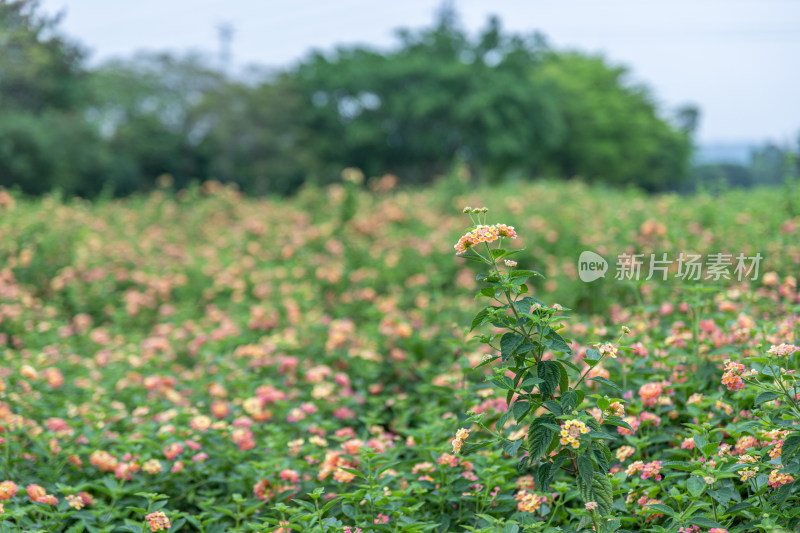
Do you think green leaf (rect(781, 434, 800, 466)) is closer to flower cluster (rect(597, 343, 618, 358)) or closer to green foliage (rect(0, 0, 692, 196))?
flower cluster (rect(597, 343, 618, 358))

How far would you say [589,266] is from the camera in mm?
3191

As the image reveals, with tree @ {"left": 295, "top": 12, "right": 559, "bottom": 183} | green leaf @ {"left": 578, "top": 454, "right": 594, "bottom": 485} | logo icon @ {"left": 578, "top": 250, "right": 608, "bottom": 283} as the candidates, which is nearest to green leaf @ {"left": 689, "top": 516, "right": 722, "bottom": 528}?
green leaf @ {"left": 578, "top": 454, "right": 594, "bottom": 485}

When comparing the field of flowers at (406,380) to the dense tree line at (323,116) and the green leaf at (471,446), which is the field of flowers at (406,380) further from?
the dense tree line at (323,116)

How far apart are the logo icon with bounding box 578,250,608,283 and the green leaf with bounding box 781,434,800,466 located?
4.13 ft

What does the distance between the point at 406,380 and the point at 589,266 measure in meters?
1.09

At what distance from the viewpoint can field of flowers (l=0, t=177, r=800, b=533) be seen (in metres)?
1.62

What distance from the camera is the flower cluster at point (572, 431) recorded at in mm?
1438

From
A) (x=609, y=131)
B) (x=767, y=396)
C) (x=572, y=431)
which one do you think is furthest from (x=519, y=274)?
(x=609, y=131)

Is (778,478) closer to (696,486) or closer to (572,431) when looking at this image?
(696,486)

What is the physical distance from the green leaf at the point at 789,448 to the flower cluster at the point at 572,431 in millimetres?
466

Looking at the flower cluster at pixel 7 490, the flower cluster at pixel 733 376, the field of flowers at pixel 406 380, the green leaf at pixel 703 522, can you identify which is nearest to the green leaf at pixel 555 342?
the field of flowers at pixel 406 380

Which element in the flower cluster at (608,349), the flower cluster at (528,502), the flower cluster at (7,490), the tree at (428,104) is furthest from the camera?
the tree at (428,104)

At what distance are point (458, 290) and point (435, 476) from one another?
2.97m

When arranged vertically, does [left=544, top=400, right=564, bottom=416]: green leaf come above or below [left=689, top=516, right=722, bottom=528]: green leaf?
above
